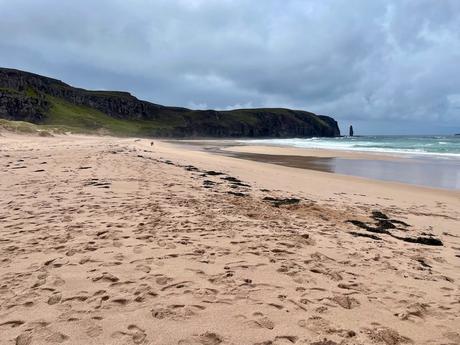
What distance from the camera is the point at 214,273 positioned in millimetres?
4395

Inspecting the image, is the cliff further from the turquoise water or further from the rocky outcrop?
the turquoise water

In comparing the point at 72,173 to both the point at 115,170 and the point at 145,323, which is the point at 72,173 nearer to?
the point at 115,170

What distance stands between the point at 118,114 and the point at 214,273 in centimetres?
14897

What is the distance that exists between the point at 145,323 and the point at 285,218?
4.66 meters

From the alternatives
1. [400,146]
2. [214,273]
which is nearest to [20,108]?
[400,146]

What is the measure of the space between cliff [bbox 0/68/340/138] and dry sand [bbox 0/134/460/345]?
101920mm

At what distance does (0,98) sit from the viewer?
327ft

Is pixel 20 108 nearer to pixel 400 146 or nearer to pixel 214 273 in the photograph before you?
pixel 400 146

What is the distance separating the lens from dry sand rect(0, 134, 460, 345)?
3.21 metres

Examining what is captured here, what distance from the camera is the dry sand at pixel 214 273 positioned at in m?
3.21

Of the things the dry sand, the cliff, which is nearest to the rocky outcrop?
the cliff

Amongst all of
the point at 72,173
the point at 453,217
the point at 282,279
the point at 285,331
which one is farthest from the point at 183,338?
the point at 72,173

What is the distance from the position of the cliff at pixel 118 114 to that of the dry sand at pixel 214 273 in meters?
102

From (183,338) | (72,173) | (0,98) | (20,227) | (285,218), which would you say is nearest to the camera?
(183,338)
